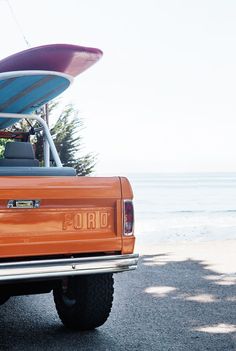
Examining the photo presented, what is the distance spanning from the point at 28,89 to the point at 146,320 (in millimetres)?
2412

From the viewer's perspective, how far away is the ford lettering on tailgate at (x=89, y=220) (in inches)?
177

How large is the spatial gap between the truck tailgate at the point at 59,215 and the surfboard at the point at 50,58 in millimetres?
1120

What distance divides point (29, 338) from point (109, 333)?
689mm

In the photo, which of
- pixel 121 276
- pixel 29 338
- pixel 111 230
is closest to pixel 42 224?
pixel 111 230

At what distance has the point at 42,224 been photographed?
441 cm

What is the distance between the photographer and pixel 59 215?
448cm

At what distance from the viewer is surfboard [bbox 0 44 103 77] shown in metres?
5.00

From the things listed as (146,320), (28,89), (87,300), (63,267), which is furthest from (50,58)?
(146,320)

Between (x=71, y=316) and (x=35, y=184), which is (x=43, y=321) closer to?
(x=71, y=316)

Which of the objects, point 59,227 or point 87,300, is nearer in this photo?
point 59,227

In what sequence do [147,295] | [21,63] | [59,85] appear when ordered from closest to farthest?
1. [21,63]
2. [59,85]
3. [147,295]

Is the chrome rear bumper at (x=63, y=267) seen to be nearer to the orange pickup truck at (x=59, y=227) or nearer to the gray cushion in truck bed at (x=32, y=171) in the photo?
the orange pickup truck at (x=59, y=227)

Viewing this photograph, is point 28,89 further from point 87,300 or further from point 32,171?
point 87,300

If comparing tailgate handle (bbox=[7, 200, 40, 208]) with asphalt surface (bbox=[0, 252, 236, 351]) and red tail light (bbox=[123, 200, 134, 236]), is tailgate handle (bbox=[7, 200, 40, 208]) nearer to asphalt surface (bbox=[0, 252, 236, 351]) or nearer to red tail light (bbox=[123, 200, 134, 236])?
red tail light (bbox=[123, 200, 134, 236])
